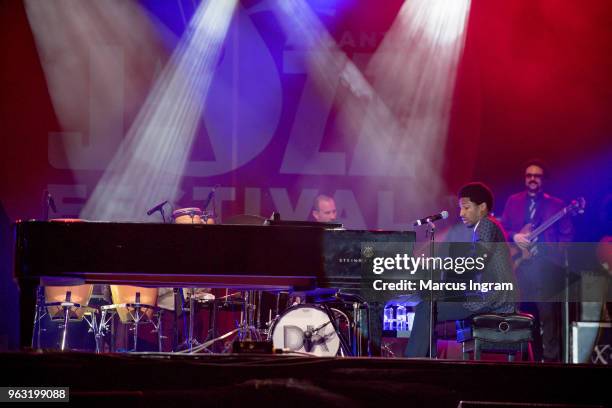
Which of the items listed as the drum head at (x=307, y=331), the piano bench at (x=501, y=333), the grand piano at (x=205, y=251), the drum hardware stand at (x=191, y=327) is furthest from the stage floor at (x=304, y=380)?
the drum hardware stand at (x=191, y=327)

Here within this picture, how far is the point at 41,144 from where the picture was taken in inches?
379

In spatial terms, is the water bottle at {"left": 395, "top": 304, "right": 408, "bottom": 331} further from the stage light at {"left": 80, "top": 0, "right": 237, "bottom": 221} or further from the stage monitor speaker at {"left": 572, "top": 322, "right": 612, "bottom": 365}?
the stage light at {"left": 80, "top": 0, "right": 237, "bottom": 221}

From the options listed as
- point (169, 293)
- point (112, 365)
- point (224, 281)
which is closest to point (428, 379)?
point (112, 365)

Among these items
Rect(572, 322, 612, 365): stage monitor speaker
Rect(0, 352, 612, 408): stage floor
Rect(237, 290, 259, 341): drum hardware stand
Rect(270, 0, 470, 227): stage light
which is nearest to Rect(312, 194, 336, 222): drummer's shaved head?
Rect(270, 0, 470, 227): stage light

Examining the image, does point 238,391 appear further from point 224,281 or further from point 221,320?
point 221,320

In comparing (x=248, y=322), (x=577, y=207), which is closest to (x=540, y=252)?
(x=577, y=207)

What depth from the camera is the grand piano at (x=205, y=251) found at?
488 centimetres

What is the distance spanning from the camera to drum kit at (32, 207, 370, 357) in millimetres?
7684

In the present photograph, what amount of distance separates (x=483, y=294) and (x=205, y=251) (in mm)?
2485

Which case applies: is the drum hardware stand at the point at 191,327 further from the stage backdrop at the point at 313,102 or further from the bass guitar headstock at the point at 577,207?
the bass guitar headstock at the point at 577,207

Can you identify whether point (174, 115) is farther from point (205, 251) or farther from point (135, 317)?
point (205, 251)

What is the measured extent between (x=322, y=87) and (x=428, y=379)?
22.1ft

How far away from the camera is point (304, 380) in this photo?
3.66 metres

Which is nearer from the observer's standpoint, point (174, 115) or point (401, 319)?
point (401, 319)
